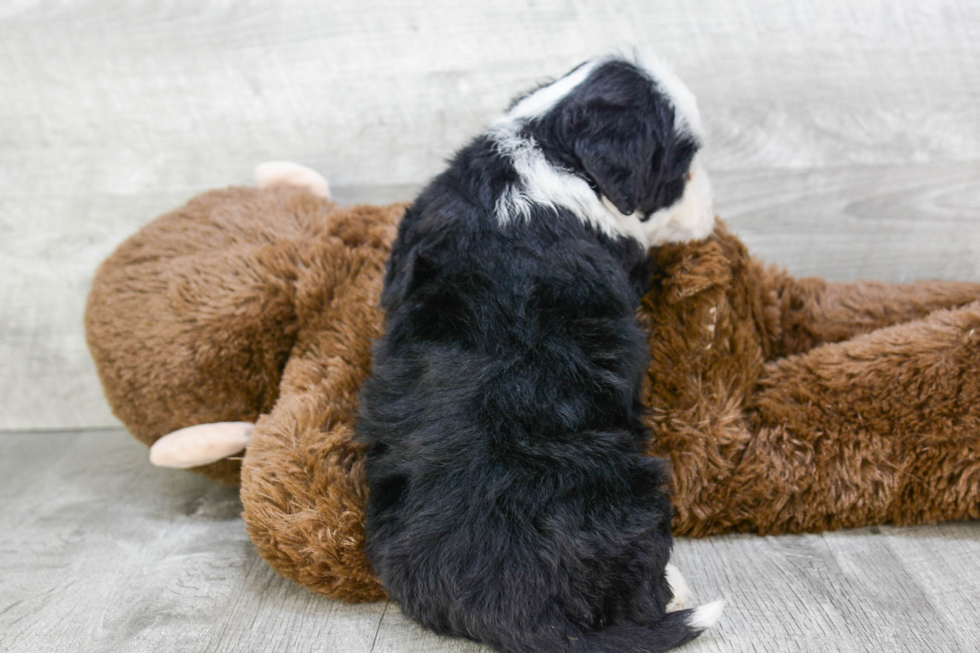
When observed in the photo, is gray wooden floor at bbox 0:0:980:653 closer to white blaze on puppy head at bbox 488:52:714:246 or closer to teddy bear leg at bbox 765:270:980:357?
teddy bear leg at bbox 765:270:980:357

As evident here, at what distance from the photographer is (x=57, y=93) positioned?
201 cm

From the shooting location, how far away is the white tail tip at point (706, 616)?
Answer: 1.21 metres

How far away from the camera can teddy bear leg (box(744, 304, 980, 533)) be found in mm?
1480

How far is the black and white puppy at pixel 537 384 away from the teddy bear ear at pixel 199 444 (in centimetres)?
38

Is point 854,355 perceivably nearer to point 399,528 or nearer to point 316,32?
point 399,528

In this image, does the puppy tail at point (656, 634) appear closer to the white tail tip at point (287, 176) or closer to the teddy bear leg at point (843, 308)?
the teddy bear leg at point (843, 308)

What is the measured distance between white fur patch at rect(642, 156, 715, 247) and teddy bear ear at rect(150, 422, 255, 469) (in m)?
0.93

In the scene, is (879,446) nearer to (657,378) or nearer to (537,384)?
(657,378)

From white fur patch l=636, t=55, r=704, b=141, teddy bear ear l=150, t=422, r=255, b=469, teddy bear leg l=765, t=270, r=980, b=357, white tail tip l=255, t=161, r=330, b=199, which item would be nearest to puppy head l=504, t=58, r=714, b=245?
white fur patch l=636, t=55, r=704, b=141

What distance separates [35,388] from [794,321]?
2064 mm

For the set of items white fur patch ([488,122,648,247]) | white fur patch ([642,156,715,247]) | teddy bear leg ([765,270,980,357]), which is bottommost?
teddy bear leg ([765,270,980,357])

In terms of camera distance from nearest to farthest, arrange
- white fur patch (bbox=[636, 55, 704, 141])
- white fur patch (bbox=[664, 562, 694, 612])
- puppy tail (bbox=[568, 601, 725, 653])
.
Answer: puppy tail (bbox=[568, 601, 725, 653]) < white fur patch (bbox=[664, 562, 694, 612]) < white fur patch (bbox=[636, 55, 704, 141])

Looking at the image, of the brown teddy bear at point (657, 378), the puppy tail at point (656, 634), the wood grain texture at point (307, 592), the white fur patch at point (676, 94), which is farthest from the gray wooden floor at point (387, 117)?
the puppy tail at point (656, 634)

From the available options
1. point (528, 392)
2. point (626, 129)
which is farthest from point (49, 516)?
point (626, 129)
